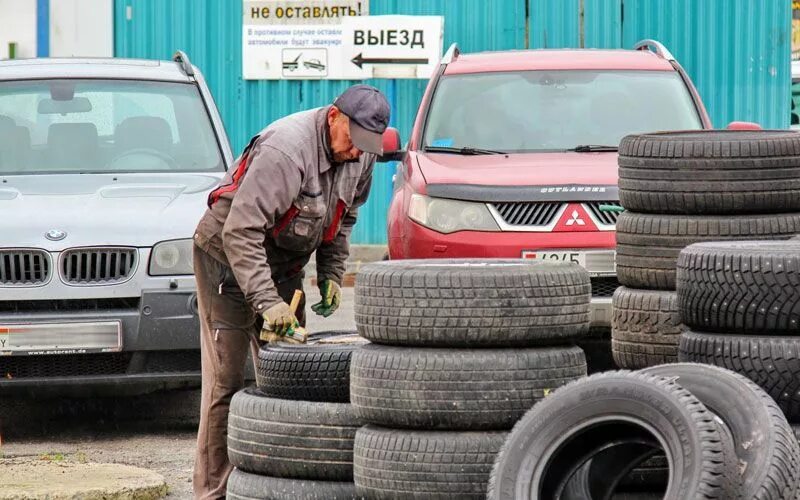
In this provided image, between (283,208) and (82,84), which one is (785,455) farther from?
(82,84)

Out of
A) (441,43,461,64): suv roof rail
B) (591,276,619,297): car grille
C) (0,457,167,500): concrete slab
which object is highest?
(441,43,461,64): suv roof rail

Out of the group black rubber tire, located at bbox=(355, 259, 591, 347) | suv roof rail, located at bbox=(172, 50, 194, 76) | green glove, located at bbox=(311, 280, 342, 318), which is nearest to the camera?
black rubber tire, located at bbox=(355, 259, 591, 347)

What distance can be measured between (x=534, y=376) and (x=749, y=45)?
417 inches

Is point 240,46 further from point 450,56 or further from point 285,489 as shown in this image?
point 285,489

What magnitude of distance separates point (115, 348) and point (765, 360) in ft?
→ 11.4

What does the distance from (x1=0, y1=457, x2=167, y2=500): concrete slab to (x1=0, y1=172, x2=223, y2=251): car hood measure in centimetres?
121

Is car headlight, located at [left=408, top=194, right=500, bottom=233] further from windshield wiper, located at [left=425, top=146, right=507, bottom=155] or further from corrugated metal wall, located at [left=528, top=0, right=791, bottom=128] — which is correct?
corrugated metal wall, located at [left=528, top=0, right=791, bottom=128]

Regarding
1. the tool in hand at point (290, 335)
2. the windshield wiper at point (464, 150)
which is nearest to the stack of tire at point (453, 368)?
the tool in hand at point (290, 335)

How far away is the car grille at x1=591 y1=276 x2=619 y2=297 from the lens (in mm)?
7819

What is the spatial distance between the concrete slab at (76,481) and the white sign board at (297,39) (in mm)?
8474

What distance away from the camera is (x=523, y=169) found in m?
8.18

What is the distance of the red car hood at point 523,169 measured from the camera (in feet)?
26.3

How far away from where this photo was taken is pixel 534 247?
7809 mm

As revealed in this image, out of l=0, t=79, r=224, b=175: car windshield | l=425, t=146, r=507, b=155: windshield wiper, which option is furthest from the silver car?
l=425, t=146, r=507, b=155: windshield wiper
